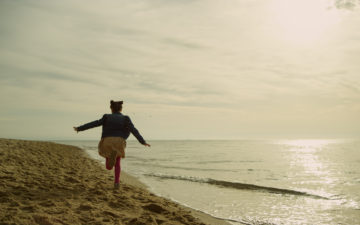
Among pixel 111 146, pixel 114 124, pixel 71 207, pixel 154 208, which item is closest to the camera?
pixel 71 207

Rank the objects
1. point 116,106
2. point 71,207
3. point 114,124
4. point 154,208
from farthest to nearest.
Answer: point 116,106
point 114,124
point 154,208
point 71,207

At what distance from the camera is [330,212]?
9.09 metres

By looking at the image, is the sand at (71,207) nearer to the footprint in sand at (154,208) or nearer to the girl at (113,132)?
the footprint in sand at (154,208)

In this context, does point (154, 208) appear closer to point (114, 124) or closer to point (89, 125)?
point (114, 124)

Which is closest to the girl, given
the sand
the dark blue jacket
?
the dark blue jacket

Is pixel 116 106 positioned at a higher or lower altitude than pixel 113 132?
higher

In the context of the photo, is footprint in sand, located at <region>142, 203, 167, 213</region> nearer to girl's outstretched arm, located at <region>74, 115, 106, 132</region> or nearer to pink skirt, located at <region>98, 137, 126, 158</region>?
Result: pink skirt, located at <region>98, 137, 126, 158</region>

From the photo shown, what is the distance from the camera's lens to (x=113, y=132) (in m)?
7.12

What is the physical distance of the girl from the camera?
7020 mm

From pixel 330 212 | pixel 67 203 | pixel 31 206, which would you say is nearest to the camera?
pixel 31 206

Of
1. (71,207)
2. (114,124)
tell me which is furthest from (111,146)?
(71,207)

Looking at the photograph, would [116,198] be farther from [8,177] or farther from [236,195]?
[236,195]

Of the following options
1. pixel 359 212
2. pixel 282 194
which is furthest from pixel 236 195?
pixel 359 212

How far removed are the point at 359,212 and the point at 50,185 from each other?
33.2ft
